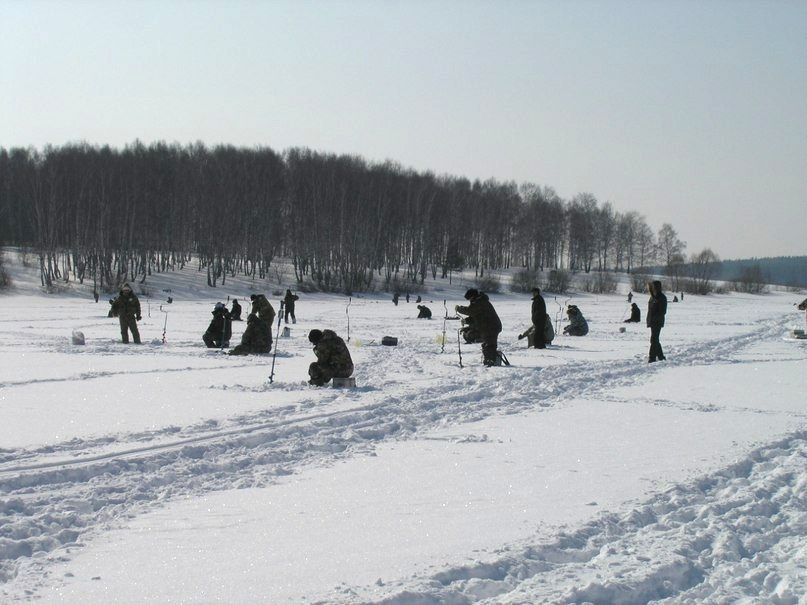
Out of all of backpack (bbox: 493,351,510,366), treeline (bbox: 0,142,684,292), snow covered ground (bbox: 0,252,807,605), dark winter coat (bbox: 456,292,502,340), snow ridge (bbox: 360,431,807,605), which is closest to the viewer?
snow ridge (bbox: 360,431,807,605)

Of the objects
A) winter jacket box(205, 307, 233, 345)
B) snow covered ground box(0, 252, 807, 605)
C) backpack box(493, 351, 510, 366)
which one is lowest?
snow covered ground box(0, 252, 807, 605)

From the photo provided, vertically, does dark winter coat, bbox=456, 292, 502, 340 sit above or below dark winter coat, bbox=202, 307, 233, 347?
above

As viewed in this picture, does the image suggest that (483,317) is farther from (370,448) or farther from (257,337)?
(370,448)

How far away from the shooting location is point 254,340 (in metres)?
17.7

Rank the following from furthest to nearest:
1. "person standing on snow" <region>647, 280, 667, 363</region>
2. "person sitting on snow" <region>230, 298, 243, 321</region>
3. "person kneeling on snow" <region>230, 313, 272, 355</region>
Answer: "person sitting on snow" <region>230, 298, 243, 321</region>, "person kneeling on snow" <region>230, 313, 272, 355</region>, "person standing on snow" <region>647, 280, 667, 363</region>

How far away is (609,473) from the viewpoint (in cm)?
707

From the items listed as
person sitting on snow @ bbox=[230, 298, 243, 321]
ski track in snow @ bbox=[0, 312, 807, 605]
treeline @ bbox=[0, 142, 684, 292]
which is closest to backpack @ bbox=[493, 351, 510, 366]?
ski track in snow @ bbox=[0, 312, 807, 605]

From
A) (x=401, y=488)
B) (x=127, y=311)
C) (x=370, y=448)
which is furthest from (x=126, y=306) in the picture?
(x=401, y=488)

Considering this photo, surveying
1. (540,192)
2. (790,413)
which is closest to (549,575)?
(790,413)

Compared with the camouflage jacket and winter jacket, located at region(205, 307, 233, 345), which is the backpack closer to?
the camouflage jacket

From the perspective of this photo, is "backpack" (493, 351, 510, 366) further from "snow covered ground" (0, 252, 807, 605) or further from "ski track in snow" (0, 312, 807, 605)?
"ski track in snow" (0, 312, 807, 605)

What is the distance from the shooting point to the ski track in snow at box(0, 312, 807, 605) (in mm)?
4500

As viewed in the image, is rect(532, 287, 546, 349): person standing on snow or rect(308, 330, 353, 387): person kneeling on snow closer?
rect(308, 330, 353, 387): person kneeling on snow

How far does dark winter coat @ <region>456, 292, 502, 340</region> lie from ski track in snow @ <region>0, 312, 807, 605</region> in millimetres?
4268
